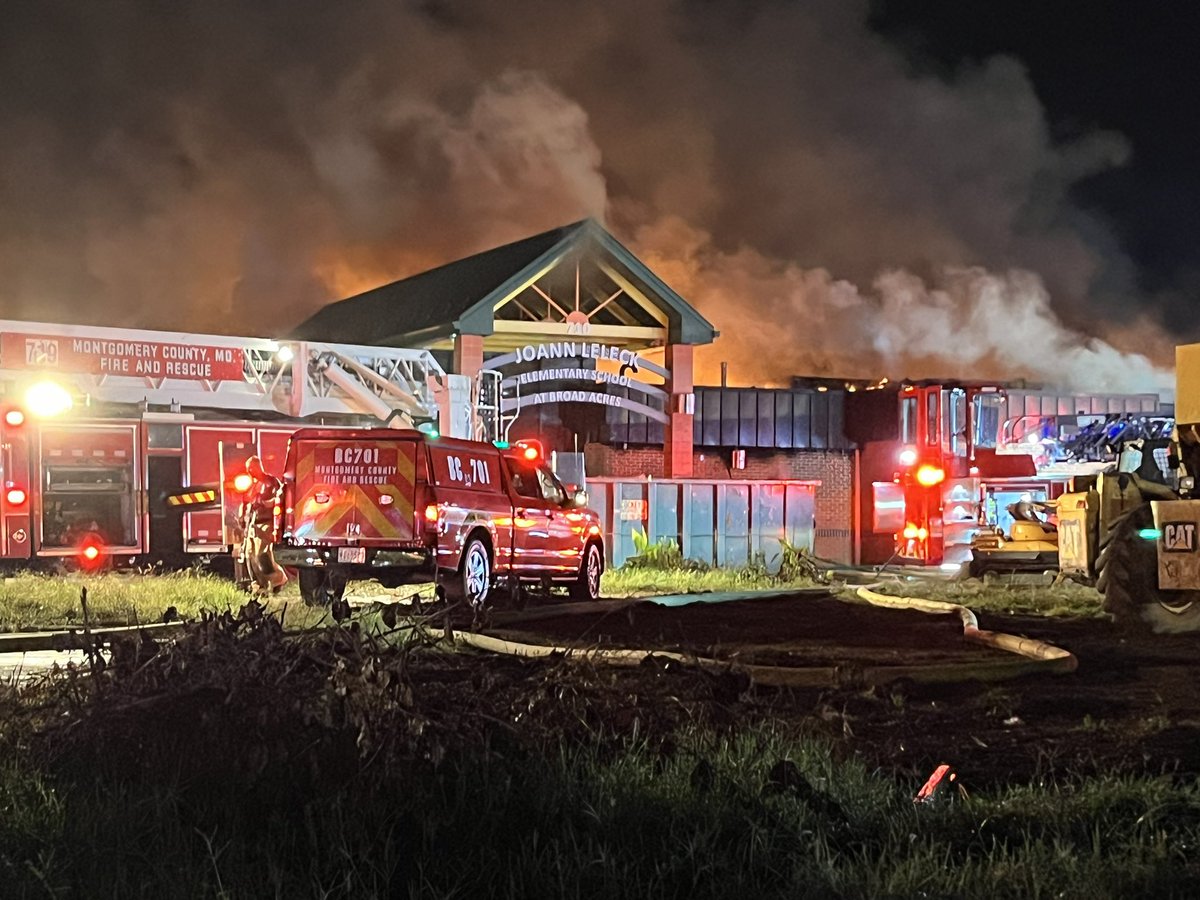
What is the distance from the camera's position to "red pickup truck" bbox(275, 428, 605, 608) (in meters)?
11.8

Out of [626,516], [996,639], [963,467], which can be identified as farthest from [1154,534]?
[626,516]

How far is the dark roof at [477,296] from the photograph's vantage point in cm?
2158

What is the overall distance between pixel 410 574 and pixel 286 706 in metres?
6.34

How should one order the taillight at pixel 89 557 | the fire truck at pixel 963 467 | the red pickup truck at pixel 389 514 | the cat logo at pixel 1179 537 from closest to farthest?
the cat logo at pixel 1179 537
the red pickup truck at pixel 389 514
the taillight at pixel 89 557
the fire truck at pixel 963 467

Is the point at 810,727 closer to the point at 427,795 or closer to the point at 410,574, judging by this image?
the point at 427,795

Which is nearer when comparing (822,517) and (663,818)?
(663,818)

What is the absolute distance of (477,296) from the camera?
2164 cm

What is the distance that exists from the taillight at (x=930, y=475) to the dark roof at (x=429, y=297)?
7.60 m

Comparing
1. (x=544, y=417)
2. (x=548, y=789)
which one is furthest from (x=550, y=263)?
(x=548, y=789)

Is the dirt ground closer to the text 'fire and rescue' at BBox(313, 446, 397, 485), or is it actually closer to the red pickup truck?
the red pickup truck

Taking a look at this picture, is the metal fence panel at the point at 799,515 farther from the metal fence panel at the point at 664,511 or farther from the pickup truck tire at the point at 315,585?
the pickup truck tire at the point at 315,585

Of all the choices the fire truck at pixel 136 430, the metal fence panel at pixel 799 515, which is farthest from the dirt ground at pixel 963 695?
the metal fence panel at pixel 799 515

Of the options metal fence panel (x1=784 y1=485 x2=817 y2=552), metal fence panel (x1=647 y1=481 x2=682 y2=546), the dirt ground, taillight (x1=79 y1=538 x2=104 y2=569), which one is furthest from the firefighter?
metal fence panel (x1=784 y1=485 x2=817 y2=552)

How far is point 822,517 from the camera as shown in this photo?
84.6ft
